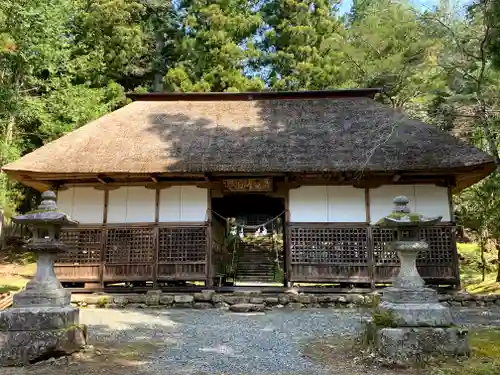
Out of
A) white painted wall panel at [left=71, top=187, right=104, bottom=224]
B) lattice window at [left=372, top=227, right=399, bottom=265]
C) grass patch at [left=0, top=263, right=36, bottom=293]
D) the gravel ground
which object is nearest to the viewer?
the gravel ground

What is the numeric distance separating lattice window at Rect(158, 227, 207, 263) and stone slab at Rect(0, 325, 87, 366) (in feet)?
17.5

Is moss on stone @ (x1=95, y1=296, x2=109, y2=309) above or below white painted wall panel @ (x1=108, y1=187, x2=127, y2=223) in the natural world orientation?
below

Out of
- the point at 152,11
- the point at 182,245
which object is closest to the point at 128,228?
the point at 182,245

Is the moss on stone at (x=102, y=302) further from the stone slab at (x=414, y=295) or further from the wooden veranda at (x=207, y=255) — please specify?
the stone slab at (x=414, y=295)

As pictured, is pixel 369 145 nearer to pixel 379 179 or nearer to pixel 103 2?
pixel 379 179

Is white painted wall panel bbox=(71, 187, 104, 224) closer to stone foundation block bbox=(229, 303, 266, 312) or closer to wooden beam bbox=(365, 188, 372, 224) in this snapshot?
stone foundation block bbox=(229, 303, 266, 312)

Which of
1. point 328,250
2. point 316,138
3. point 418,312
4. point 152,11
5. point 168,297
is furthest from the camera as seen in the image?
point 152,11

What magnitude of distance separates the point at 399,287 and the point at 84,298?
7.46 meters

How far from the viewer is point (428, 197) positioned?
1055cm

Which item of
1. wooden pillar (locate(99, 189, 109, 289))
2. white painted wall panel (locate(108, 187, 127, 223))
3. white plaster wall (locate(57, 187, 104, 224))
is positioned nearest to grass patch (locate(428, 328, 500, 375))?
wooden pillar (locate(99, 189, 109, 289))

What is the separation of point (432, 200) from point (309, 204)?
3097mm

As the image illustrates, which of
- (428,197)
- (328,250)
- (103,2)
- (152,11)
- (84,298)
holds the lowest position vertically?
(84,298)

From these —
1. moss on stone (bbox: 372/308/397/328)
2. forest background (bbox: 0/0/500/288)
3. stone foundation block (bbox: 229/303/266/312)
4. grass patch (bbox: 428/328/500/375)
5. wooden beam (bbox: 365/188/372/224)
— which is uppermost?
forest background (bbox: 0/0/500/288)

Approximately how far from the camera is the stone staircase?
1820 centimetres
